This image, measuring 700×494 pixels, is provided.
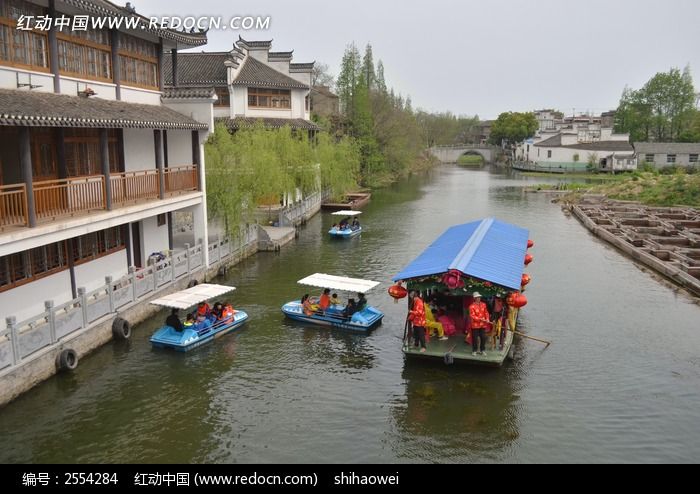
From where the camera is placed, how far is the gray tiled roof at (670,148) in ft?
276

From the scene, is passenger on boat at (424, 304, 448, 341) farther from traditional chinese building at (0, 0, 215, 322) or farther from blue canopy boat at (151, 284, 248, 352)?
traditional chinese building at (0, 0, 215, 322)

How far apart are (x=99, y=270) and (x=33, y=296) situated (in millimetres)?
3245

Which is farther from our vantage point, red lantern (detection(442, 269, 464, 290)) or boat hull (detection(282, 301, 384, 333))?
boat hull (detection(282, 301, 384, 333))

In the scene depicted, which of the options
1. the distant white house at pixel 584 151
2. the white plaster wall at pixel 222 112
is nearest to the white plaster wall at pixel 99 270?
the white plaster wall at pixel 222 112

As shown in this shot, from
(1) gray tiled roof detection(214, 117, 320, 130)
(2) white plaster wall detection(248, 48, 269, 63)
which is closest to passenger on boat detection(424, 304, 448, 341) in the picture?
(1) gray tiled roof detection(214, 117, 320, 130)

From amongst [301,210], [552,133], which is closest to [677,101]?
[552,133]

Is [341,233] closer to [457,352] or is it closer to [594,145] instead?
[457,352]

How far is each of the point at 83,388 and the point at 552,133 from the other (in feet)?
347

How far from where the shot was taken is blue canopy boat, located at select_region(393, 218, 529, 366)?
51.1ft

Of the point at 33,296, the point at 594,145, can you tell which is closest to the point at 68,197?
the point at 33,296

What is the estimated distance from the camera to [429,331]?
16.9 m

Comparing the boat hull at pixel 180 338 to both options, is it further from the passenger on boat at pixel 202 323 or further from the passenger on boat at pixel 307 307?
the passenger on boat at pixel 307 307

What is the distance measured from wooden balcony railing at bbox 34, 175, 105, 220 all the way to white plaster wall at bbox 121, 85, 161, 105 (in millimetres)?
4343
